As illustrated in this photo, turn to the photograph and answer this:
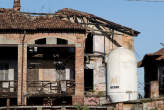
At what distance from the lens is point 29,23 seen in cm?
3697

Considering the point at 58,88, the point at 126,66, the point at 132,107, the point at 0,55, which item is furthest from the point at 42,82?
the point at 132,107

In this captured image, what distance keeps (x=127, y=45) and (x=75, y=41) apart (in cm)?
835

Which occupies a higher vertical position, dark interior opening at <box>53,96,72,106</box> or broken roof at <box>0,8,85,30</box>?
broken roof at <box>0,8,85,30</box>

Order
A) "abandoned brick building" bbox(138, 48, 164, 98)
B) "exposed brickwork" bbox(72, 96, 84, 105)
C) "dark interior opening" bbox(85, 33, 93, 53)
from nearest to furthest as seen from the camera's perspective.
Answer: "exposed brickwork" bbox(72, 96, 84, 105) → "abandoned brick building" bbox(138, 48, 164, 98) → "dark interior opening" bbox(85, 33, 93, 53)

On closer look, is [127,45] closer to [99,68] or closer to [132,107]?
[99,68]

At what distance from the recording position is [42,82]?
38406 mm

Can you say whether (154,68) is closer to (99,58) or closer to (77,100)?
(99,58)

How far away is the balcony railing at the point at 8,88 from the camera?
119ft

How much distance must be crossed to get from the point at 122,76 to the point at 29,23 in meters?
8.57

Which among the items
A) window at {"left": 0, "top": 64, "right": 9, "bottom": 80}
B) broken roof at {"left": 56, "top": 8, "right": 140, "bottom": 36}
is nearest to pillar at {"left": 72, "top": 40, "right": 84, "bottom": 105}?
window at {"left": 0, "top": 64, "right": 9, "bottom": 80}

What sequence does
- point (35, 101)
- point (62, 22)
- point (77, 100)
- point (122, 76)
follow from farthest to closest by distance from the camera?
1. point (35, 101)
2. point (62, 22)
3. point (122, 76)
4. point (77, 100)

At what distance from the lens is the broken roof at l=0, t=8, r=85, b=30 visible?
3616cm

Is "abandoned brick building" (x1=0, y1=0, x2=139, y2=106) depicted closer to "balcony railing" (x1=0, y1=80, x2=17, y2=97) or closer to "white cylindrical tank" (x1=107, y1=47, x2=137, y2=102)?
"balcony railing" (x1=0, y1=80, x2=17, y2=97)

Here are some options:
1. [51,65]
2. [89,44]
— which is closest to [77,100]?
[51,65]
